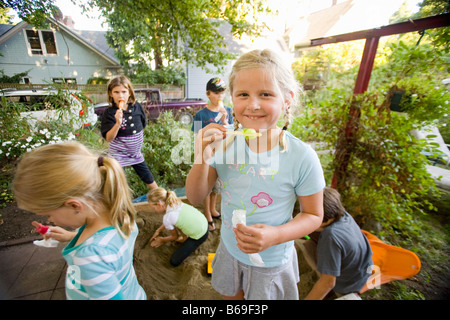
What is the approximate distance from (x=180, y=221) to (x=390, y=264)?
7.10 feet

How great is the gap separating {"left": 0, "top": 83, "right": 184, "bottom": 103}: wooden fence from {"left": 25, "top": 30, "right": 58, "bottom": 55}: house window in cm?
37

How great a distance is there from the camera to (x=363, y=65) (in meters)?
2.24

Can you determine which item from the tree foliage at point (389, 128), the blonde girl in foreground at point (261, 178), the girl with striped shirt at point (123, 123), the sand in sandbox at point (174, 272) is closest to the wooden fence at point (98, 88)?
the girl with striped shirt at point (123, 123)

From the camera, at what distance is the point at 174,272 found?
206cm

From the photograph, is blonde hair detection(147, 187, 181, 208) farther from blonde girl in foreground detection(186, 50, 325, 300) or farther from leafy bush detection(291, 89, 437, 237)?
leafy bush detection(291, 89, 437, 237)

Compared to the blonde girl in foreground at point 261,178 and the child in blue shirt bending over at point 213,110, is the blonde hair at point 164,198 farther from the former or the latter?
the blonde girl in foreground at point 261,178

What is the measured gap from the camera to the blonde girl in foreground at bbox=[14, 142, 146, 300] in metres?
0.80

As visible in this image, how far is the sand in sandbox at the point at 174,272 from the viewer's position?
1.77 meters

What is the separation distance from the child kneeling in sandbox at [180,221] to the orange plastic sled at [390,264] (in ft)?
5.60

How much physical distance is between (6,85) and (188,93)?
3045 mm

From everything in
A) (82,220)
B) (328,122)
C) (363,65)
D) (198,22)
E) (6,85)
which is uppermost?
(198,22)

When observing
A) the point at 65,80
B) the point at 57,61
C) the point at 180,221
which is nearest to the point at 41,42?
the point at 57,61
